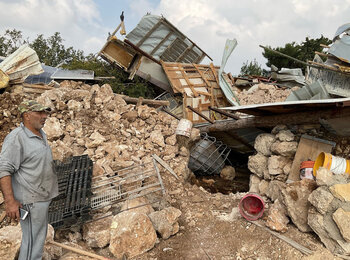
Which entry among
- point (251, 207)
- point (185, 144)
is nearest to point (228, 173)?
point (185, 144)

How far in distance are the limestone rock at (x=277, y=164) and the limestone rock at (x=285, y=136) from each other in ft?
1.13

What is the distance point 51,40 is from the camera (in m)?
16.6

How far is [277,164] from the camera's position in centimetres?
478

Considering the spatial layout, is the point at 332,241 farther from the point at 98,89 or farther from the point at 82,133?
the point at 98,89

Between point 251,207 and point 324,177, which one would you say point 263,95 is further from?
point 324,177

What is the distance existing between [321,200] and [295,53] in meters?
16.4

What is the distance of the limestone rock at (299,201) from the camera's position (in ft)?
12.1

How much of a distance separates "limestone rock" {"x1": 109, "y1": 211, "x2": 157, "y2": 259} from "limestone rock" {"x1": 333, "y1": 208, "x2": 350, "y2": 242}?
7.60ft

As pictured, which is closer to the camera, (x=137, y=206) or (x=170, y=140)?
(x=137, y=206)

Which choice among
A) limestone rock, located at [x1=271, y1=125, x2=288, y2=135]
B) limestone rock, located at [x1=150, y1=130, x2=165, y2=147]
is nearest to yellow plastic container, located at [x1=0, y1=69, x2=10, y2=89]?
limestone rock, located at [x1=150, y1=130, x2=165, y2=147]

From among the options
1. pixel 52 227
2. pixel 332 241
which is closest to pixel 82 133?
pixel 52 227

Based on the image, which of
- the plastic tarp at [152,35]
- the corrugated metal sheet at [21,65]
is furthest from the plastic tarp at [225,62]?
the corrugated metal sheet at [21,65]

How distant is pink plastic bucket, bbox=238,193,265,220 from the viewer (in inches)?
160

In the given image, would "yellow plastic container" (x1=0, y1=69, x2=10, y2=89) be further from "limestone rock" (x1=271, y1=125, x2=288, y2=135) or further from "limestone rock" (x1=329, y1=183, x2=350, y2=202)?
"limestone rock" (x1=329, y1=183, x2=350, y2=202)
